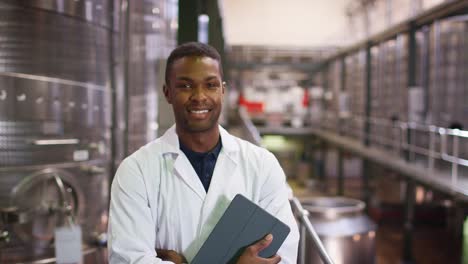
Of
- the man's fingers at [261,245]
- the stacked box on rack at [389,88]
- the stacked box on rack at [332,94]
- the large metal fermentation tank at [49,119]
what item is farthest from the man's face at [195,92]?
the stacked box on rack at [332,94]

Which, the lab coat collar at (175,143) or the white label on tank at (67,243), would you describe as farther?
the white label on tank at (67,243)

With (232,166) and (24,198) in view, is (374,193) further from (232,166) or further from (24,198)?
(232,166)

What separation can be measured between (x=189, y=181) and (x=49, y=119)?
238 centimetres

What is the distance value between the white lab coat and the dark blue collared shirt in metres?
0.03

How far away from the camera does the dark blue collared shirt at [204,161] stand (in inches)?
66.8

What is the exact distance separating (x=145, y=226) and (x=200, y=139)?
0.34m

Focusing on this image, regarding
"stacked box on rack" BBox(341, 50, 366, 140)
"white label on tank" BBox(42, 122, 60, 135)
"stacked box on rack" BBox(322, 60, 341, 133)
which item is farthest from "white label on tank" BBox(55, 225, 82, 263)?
"stacked box on rack" BBox(322, 60, 341, 133)

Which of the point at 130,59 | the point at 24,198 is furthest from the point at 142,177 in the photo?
the point at 130,59

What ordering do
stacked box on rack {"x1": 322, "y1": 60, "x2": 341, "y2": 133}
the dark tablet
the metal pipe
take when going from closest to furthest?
1. the dark tablet
2. the metal pipe
3. stacked box on rack {"x1": 322, "y1": 60, "x2": 341, "y2": 133}

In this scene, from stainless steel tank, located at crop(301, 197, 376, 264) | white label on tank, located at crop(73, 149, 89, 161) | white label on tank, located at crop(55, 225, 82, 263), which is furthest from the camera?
stainless steel tank, located at crop(301, 197, 376, 264)

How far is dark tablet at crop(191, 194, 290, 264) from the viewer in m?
1.50

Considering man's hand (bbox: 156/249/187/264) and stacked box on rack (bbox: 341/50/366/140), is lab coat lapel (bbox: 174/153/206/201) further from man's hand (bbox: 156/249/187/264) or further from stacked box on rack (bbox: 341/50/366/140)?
stacked box on rack (bbox: 341/50/366/140)

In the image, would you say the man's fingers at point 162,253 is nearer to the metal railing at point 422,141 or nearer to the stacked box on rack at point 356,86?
the metal railing at point 422,141

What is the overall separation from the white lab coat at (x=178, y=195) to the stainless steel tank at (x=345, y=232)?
3.94 m
